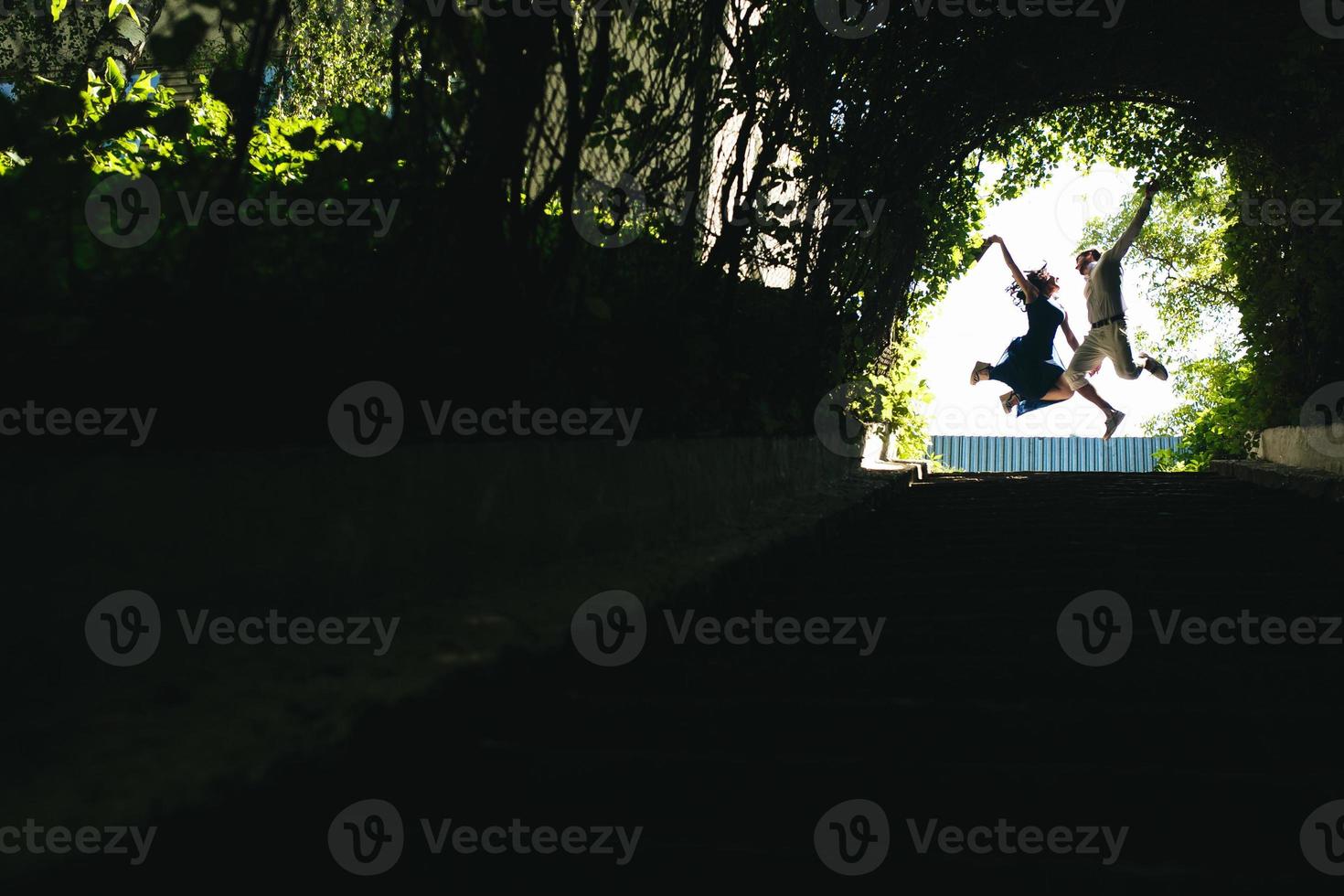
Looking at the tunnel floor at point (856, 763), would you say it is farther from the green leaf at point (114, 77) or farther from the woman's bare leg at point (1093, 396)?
the woman's bare leg at point (1093, 396)

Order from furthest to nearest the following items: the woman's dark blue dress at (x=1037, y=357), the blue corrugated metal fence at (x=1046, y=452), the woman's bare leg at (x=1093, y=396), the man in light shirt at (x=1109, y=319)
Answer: the blue corrugated metal fence at (x=1046, y=452), the woman's dark blue dress at (x=1037, y=357), the woman's bare leg at (x=1093, y=396), the man in light shirt at (x=1109, y=319)

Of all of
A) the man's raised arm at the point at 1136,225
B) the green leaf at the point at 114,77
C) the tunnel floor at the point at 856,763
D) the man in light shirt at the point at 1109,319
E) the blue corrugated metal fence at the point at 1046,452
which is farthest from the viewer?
the blue corrugated metal fence at the point at 1046,452

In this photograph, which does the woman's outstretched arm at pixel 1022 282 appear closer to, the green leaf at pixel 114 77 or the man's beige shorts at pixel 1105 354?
the man's beige shorts at pixel 1105 354

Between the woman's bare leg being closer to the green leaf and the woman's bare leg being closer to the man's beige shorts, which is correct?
the man's beige shorts

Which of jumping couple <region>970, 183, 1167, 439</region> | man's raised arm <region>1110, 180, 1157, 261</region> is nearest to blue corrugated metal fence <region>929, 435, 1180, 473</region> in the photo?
jumping couple <region>970, 183, 1167, 439</region>

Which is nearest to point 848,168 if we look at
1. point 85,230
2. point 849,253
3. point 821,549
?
point 849,253

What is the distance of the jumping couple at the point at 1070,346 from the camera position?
1309 centimetres

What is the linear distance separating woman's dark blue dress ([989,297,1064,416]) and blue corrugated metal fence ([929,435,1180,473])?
1265cm

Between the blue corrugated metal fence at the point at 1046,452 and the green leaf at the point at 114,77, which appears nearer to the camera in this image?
the green leaf at the point at 114,77

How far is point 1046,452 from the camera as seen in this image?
92.2 feet

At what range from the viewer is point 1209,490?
26.8 feet

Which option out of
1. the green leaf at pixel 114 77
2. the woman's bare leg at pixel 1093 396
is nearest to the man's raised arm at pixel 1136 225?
the woman's bare leg at pixel 1093 396

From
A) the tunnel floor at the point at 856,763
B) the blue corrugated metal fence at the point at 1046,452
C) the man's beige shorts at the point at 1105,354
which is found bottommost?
the tunnel floor at the point at 856,763

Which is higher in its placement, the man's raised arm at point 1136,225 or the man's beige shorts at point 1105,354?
the man's raised arm at point 1136,225
